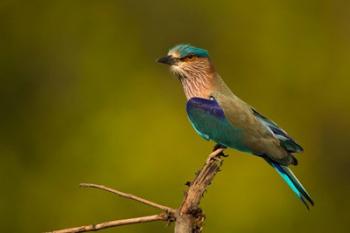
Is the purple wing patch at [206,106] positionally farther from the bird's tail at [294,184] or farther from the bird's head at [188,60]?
the bird's tail at [294,184]

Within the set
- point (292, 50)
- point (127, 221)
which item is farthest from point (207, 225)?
point (127, 221)

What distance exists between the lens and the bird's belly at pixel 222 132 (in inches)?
340

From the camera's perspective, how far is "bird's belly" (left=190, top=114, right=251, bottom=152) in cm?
862

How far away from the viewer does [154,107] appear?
1588 centimetres

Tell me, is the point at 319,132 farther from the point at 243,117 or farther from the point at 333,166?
the point at 243,117

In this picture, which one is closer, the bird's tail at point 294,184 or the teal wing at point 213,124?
the bird's tail at point 294,184

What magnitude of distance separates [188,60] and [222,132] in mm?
896

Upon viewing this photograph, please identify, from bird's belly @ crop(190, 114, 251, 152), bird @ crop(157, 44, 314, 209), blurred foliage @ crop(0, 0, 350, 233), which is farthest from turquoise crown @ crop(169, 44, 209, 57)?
blurred foliage @ crop(0, 0, 350, 233)

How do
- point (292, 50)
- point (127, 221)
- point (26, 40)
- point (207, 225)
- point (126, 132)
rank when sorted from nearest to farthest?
point (127, 221), point (207, 225), point (126, 132), point (292, 50), point (26, 40)

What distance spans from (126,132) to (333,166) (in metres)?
2.91

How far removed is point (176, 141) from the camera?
586 inches

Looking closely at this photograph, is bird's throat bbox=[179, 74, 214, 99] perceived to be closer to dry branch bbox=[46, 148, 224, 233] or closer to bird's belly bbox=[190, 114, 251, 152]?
bird's belly bbox=[190, 114, 251, 152]

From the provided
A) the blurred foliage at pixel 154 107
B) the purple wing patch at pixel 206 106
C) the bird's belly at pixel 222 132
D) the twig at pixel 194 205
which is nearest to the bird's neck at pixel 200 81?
the purple wing patch at pixel 206 106

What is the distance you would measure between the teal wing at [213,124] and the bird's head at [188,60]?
0.29 m
